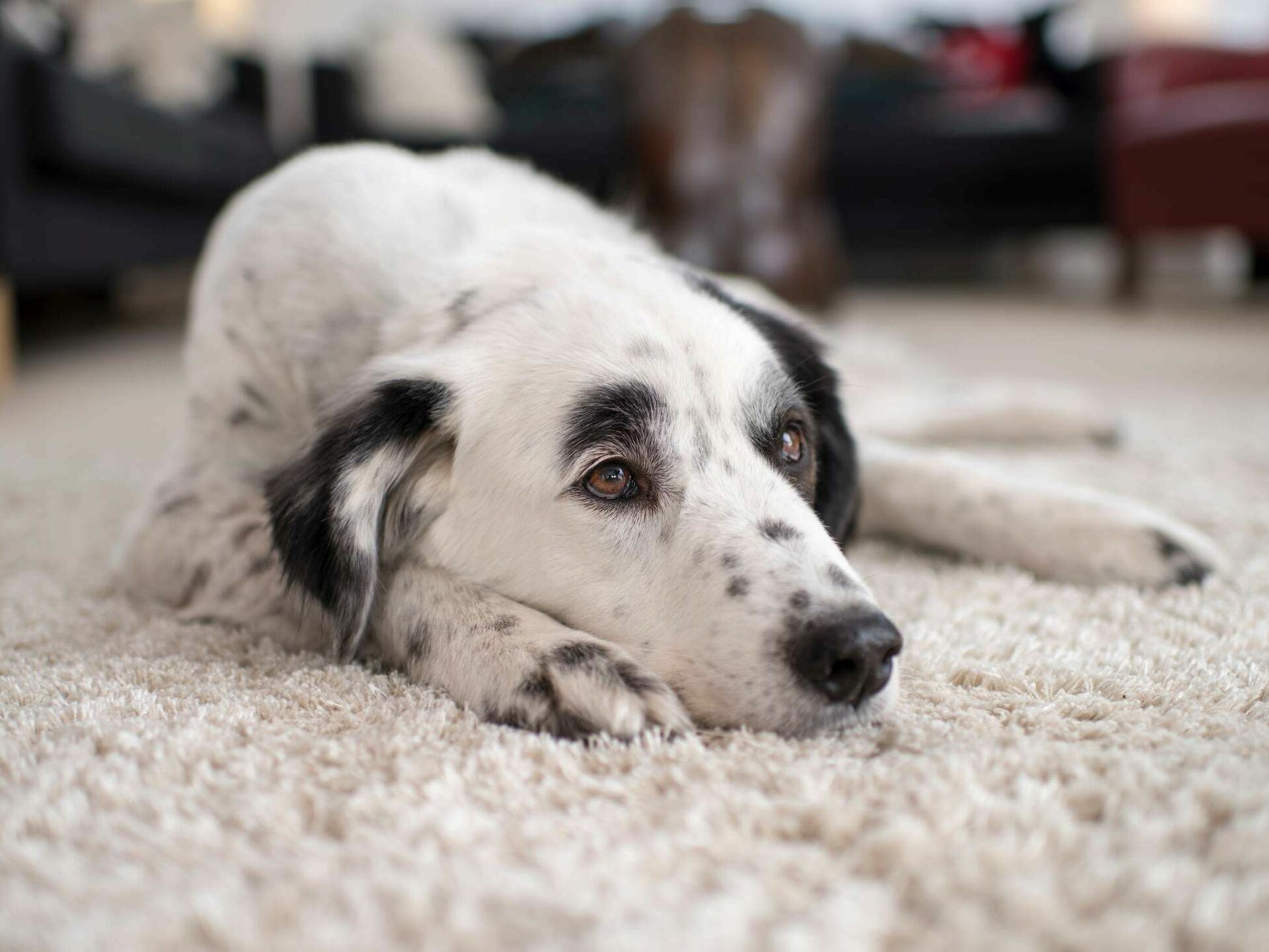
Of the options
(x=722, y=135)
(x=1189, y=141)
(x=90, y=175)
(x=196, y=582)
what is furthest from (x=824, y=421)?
(x=1189, y=141)

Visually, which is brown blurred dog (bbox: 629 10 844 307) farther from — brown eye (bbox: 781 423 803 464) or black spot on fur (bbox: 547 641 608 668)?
black spot on fur (bbox: 547 641 608 668)

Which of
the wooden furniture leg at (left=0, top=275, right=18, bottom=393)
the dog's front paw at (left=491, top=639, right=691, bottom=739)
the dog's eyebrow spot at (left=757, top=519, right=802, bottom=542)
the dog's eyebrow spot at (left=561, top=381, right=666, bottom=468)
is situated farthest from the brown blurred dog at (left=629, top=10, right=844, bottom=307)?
the dog's front paw at (left=491, top=639, right=691, bottom=739)

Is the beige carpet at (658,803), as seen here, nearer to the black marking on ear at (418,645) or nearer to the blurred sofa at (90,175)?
the black marking on ear at (418,645)

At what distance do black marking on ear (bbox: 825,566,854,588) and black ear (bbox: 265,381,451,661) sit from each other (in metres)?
0.52

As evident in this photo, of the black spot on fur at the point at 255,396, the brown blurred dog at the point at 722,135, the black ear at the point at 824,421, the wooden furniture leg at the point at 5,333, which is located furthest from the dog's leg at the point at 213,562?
the brown blurred dog at the point at 722,135

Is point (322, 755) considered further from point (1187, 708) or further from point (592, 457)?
point (1187, 708)

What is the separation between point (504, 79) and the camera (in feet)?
26.9

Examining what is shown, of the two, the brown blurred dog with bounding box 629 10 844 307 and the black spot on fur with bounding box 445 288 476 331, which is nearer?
the black spot on fur with bounding box 445 288 476 331

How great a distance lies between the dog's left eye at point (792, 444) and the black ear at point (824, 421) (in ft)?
0.28

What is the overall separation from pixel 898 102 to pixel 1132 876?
8.07 metres

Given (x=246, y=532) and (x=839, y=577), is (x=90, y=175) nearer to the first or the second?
(x=246, y=532)

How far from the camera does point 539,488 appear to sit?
4.11ft

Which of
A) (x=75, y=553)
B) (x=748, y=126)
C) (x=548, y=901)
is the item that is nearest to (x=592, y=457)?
(x=548, y=901)

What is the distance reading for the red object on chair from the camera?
5445 millimetres
